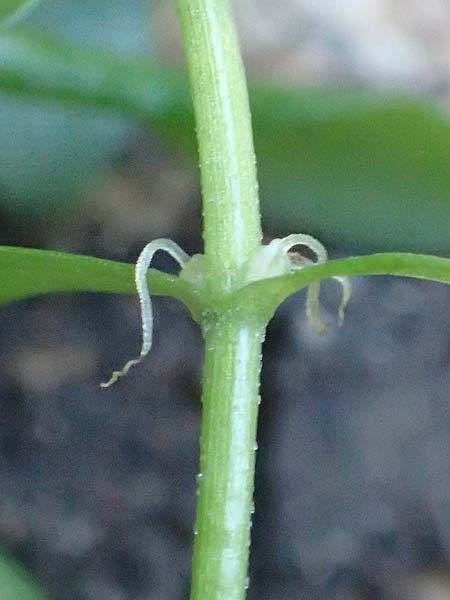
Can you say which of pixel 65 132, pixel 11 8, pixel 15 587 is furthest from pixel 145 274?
pixel 65 132

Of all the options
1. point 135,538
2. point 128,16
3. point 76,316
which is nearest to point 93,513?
point 135,538

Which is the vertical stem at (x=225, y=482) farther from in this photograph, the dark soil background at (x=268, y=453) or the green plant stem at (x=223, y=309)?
the dark soil background at (x=268, y=453)

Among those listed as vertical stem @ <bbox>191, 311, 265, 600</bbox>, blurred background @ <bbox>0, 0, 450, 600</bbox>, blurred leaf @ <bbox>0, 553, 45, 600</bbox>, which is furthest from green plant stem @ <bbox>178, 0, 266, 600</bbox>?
blurred background @ <bbox>0, 0, 450, 600</bbox>

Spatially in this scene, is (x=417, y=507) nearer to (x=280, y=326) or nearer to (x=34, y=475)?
(x=280, y=326)

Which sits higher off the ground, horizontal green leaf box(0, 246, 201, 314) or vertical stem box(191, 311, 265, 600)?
horizontal green leaf box(0, 246, 201, 314)

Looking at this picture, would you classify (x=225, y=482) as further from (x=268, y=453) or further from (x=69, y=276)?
(x=268, y=453)

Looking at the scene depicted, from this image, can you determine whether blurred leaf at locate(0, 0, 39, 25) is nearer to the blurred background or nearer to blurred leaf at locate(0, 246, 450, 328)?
blurred leaf at locate(0, 246, 450, 328)
